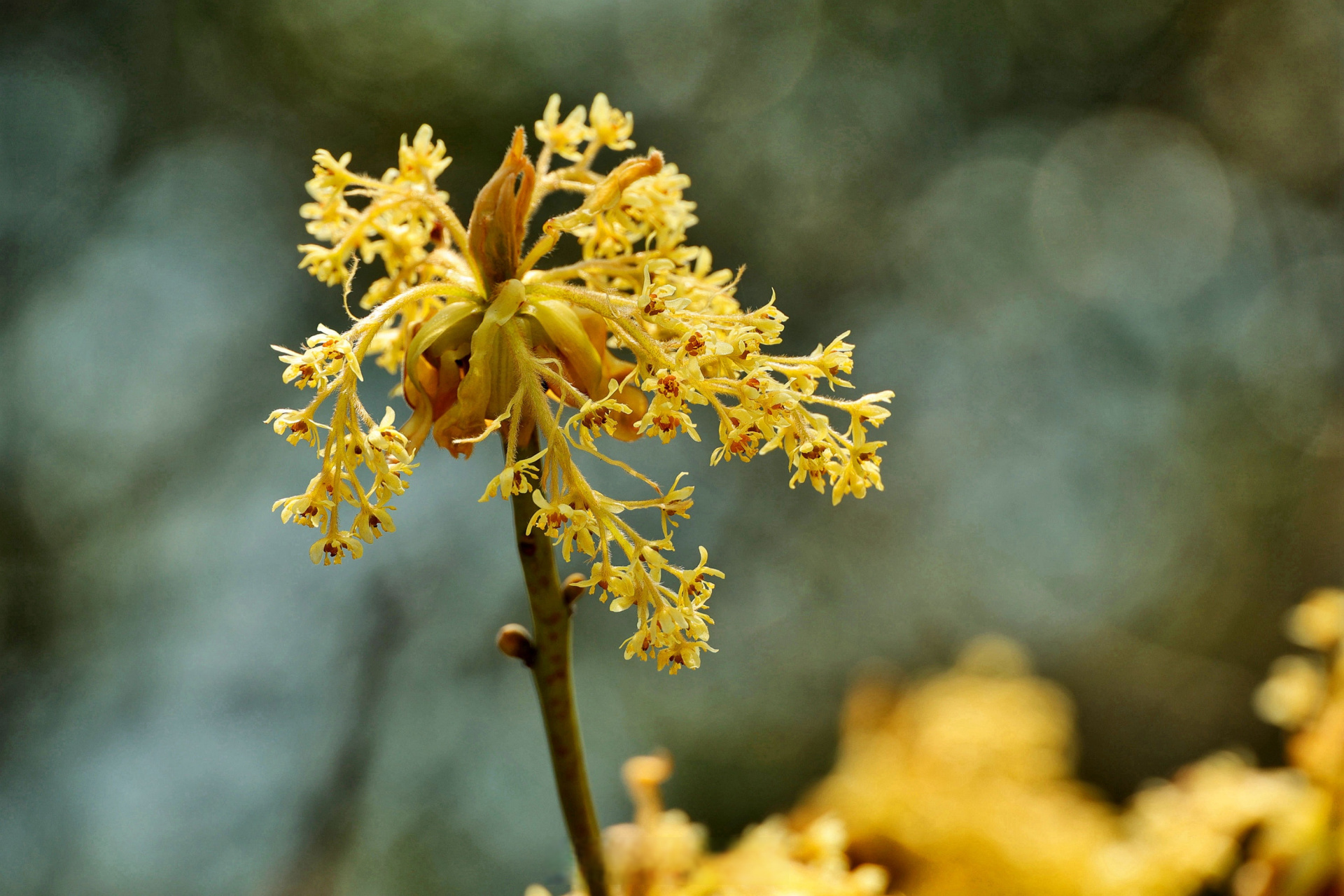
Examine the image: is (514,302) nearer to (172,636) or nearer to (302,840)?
(302,840)

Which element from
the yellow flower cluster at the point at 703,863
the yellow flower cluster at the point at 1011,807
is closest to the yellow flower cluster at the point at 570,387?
the yellow flower cluster at the point at 703,863

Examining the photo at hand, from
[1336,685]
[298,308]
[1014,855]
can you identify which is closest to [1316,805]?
[1336,685]

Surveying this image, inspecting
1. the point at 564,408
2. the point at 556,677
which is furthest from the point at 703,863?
the point at 564,408

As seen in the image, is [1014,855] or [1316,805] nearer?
[1316,805]

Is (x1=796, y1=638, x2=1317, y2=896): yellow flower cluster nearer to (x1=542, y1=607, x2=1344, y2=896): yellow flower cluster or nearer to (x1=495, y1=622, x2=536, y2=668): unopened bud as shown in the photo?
(x1=542, y1=607, x2=1344, y2=896): yellow flower cluster

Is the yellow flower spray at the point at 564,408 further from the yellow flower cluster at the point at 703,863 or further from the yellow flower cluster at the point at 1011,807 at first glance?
the yellow flower cluster at the point at 1011,807

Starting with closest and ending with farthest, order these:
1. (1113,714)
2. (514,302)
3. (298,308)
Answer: (514,302) → (298,308) → (1113,714)
